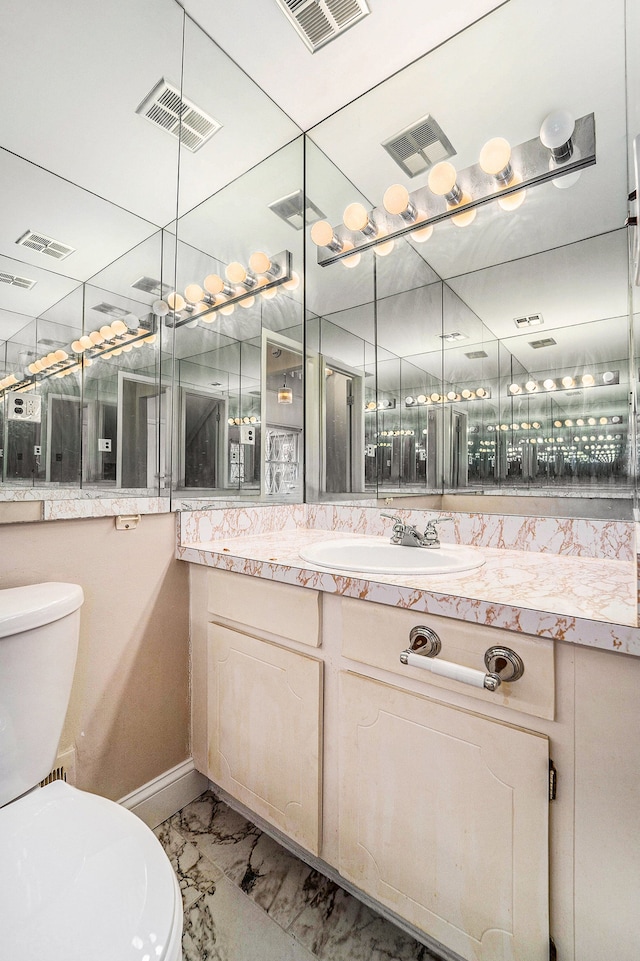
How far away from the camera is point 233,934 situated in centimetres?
111

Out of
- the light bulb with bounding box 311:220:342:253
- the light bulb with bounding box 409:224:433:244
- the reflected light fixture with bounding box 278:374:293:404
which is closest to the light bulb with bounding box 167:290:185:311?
the reflected light fixture with bounding box 278:374:293:404

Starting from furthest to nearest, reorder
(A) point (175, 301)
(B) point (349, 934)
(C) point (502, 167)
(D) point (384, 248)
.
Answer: (D) point (384, 248)
(A) point (175, 301)
(C) point (502, 167)
(B) point (349, 934)

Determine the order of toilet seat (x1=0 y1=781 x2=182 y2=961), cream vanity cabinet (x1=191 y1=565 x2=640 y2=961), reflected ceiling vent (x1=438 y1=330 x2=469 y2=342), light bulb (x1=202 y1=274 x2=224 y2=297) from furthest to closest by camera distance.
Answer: light bulb (x1=202 y1=274 x2=224 y2=297)
reflected ceiling vent (x1=438 y1=330 x2=469 y2=342)
cream vanity cabinet (x1=191 y1=565 x2=640 y2=961)
toilet seat (x1=0 y1=781 x2=182 y2=961)

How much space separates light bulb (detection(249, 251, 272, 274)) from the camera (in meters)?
2.02

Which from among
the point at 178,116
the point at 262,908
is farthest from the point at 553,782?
the point at 178,116

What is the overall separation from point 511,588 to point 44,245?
1.51 meters

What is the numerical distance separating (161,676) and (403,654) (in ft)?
→ 3.21

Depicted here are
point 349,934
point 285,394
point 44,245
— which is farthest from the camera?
point 285,394

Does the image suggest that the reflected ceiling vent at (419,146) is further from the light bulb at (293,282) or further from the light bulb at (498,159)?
the light bulb at (293,282)

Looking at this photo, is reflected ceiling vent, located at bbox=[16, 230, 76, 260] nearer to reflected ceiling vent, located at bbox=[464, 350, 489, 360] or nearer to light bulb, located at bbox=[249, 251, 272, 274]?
light bulb, located at bbox=[249, 251, 272, 274]

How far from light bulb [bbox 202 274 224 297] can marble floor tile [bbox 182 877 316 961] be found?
2.02 meters

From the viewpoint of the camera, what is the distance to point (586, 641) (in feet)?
2.51

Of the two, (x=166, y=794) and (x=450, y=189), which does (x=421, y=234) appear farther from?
(x=166, y=794)

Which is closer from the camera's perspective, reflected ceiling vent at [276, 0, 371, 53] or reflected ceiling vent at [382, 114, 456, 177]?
reflected ceiling vent at [276, 0, 371, 53]
